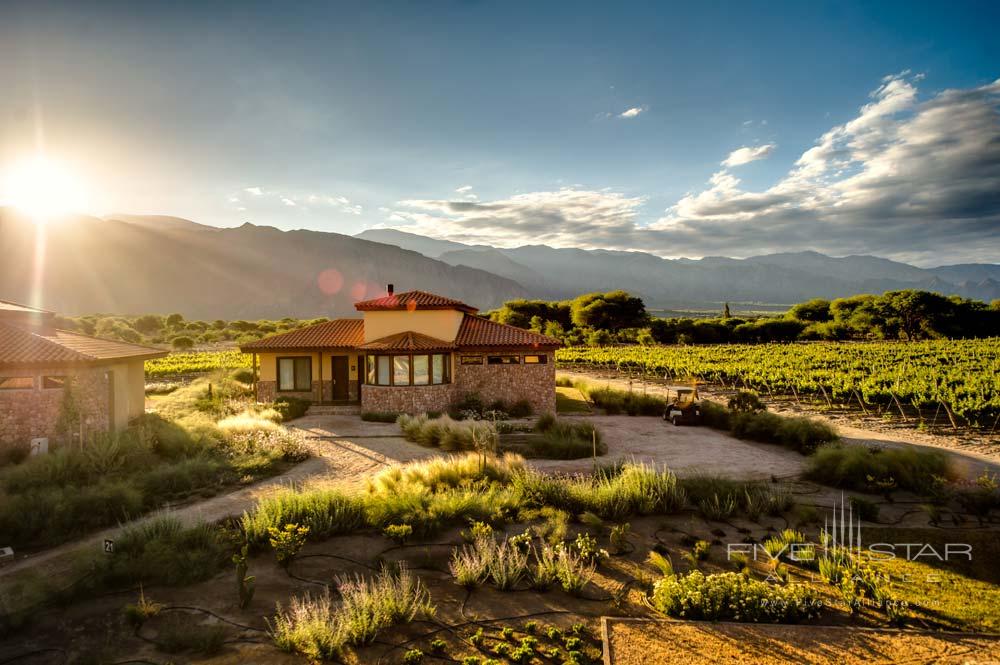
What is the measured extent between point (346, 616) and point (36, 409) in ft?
47.4

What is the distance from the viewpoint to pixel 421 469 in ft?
41.0

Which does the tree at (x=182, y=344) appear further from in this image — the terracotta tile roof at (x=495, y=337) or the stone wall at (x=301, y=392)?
the terracotta tile roof at (x=495, y=337)

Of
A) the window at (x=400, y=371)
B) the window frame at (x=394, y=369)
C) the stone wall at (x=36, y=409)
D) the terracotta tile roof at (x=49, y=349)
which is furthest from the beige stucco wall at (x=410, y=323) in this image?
the stone wall at (x=36, y=409)

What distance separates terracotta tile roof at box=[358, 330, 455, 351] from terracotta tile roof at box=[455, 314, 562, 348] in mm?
1045

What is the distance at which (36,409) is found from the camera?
1498 cm

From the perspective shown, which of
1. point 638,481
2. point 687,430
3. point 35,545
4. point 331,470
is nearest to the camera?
point 35,545

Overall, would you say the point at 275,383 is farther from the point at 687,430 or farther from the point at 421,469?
the point at 687,430

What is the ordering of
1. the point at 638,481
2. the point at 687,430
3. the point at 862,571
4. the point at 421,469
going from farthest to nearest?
the point at 687,430 → the point at 421,469 → the point at 638,481 → the point at 862,571

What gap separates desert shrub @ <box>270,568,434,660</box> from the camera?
5.88m

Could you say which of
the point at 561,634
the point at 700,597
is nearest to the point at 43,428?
the point at 561,634

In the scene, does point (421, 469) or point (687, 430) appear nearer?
point (421, 469)

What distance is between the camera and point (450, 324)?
79.2ft

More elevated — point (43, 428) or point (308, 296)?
point (308, 296)

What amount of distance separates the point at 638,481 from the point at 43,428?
16.6 m
